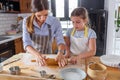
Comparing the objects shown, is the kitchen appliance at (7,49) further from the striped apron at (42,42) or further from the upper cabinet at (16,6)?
the striped apron at (42,42)

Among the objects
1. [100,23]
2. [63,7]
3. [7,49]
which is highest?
[63,7]

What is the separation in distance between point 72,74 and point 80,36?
22.2 inches

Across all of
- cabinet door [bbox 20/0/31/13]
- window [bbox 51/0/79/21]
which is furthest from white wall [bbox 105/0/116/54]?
cabinet door [bbox 20/0/31/13]

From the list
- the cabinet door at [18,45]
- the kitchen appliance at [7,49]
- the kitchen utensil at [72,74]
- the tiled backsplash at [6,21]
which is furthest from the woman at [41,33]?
the tiled backsplash at [6,21]

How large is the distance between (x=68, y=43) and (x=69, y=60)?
358 mm

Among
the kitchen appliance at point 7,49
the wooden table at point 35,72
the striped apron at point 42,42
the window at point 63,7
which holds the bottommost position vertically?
the kitchen appliance at point 7,49

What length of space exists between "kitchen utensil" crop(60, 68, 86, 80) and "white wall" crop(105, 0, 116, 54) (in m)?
2.15

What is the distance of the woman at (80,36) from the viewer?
1427 mm

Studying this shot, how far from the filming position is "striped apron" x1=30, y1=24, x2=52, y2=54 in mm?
1473

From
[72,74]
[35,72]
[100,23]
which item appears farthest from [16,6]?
[72,74]

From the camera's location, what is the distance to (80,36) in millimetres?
1492

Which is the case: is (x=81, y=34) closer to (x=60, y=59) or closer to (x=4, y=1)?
(x=60, y=59)

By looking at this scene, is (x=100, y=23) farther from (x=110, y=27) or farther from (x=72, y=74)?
(x=72, y=74)

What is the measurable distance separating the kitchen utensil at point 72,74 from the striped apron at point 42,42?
55cm
